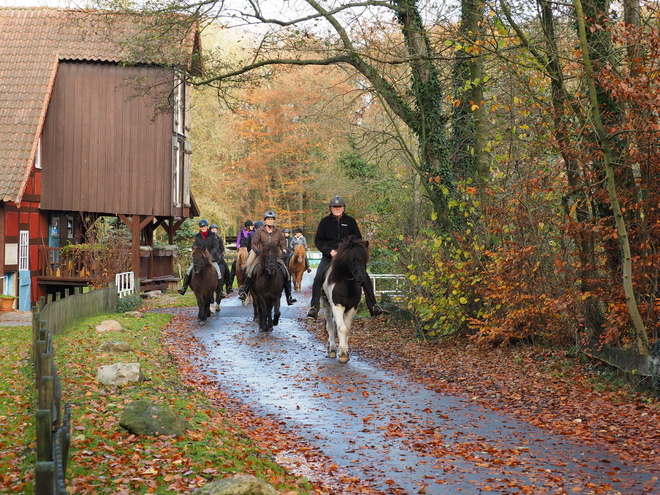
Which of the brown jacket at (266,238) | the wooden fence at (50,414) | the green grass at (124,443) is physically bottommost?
the green grass at (124,443)

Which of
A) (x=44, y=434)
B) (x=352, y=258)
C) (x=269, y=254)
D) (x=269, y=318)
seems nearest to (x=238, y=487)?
(x=44, y=434)

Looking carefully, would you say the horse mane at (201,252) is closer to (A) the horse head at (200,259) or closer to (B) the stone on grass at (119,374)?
(A) the horse head at (200,259)

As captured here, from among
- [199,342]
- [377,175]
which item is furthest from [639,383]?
[377,175]

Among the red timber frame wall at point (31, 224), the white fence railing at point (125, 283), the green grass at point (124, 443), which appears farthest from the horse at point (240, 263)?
the green grass at point (124, 443)

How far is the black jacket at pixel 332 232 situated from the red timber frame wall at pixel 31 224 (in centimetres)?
1483

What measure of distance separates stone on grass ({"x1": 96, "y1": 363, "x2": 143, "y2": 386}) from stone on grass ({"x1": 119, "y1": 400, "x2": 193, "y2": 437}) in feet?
7.26

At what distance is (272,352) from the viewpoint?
15.9 meters

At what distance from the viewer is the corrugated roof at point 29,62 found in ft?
90.8

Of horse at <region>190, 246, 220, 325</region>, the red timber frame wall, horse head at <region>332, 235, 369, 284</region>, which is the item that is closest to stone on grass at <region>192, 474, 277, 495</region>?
horse head at <region>332, 235, 369, 284</region>

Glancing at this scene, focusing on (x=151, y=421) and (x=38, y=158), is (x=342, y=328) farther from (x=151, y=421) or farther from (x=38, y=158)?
(x=38, y=158)

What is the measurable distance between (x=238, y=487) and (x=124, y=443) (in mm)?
2163

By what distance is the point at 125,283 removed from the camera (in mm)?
27609

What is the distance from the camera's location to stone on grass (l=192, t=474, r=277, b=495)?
619cm

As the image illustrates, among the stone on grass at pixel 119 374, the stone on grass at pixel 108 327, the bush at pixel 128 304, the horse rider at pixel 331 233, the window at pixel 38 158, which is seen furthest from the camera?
the window at pixel 38 158
